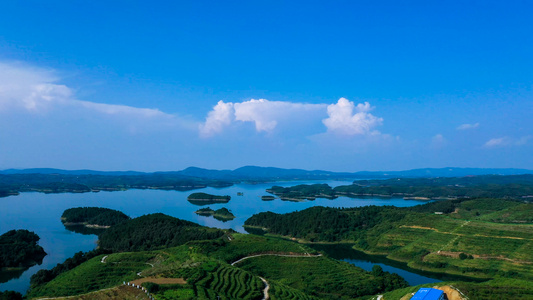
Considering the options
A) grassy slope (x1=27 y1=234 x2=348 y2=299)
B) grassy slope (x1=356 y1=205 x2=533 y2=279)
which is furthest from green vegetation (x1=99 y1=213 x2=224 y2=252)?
grassy slope (x1=356 y1=205 x2=533 y2=279)

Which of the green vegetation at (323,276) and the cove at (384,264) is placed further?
the cove at (384,264)

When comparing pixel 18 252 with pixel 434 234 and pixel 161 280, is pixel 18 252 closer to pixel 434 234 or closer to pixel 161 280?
pixel 161 280

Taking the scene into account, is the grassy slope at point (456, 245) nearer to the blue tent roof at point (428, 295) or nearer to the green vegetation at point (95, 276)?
the blue tent roof at point (428, 295)

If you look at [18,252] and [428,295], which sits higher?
[428,295]

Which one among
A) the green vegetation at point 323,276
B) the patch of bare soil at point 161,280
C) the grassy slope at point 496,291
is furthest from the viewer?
the green vegetation at point 323,276

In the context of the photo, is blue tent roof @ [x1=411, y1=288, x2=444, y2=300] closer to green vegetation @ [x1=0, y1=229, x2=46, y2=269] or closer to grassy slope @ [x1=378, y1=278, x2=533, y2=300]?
grassy slope @ [x1=378, y1=278, x2=533, y2=300]

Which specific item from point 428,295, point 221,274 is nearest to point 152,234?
point 221,274

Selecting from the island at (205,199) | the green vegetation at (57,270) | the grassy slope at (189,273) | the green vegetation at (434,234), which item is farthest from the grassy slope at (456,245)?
the island at (205,199)
